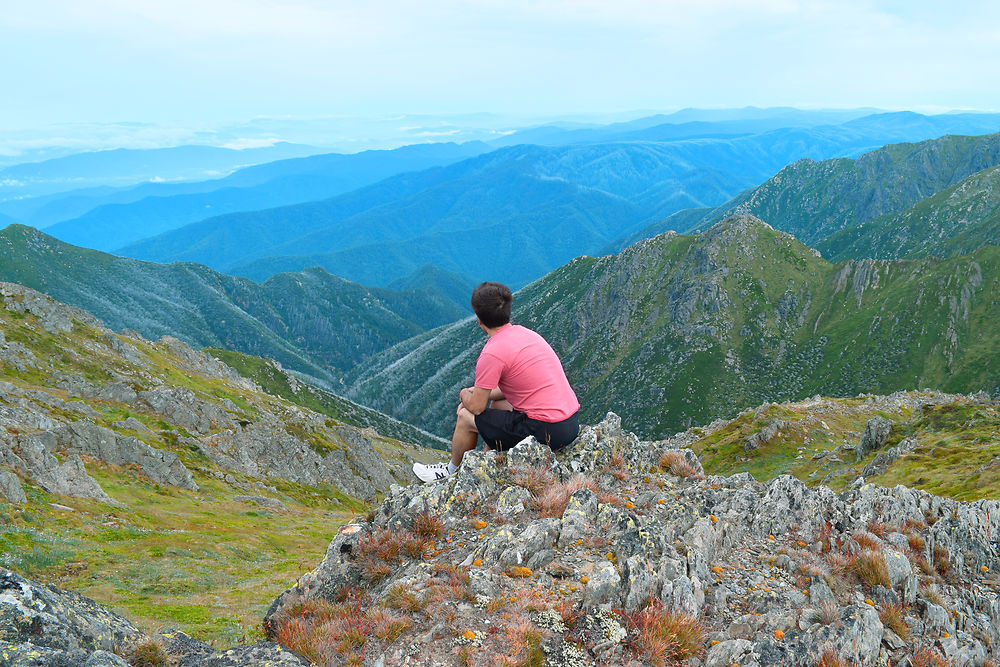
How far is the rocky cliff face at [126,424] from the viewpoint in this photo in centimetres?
4169

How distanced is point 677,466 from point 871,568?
690 centimetres

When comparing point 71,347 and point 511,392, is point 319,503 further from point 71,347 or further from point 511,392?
point 511,392

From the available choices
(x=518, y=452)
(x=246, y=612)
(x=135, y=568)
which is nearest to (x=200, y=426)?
(x=135, y=568)

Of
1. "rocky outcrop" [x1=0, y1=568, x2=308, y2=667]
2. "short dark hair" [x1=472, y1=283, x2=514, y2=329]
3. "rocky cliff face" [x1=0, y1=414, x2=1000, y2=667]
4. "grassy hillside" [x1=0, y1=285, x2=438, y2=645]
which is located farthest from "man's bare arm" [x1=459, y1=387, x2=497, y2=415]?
"grassy hillside" [x1=0, y1=285, x2=438, y2=645]

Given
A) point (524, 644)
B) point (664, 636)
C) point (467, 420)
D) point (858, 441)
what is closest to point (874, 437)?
point (858, 441)

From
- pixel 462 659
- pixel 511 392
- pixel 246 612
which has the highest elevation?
pixel 511 392

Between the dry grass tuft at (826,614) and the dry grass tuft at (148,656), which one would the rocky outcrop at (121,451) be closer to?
the dry grass tuft at (148,656)

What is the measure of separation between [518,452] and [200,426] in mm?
75514

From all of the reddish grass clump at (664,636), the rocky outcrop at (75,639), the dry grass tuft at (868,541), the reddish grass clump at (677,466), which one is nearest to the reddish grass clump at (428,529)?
the rocky outcrop at (75,639)

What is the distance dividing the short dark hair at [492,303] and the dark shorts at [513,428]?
296 centimetres

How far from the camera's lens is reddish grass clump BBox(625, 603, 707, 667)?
972 cm

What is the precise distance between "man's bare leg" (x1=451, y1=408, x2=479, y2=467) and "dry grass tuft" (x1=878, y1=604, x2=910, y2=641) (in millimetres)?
10264

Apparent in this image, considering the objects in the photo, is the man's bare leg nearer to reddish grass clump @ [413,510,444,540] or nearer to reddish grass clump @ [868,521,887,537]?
reddish grass clump @ [413,510,444,540]

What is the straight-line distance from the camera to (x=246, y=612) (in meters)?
16.9
